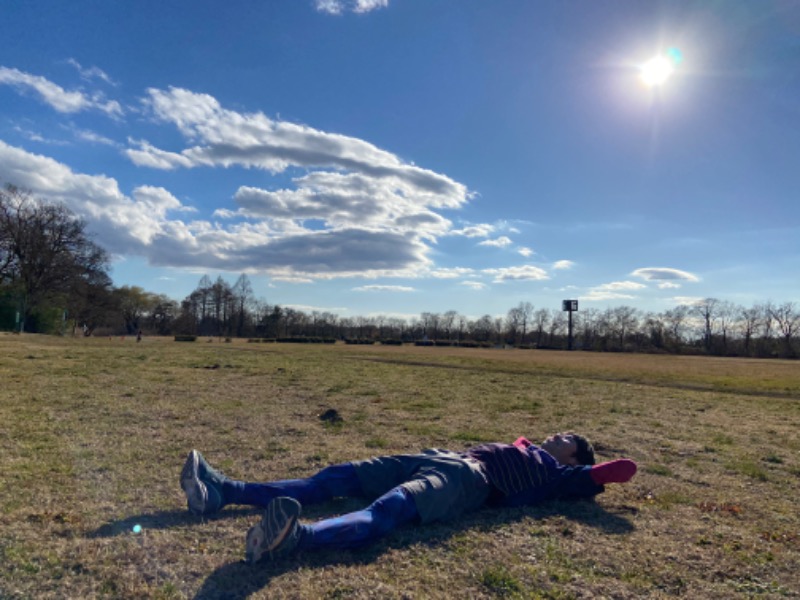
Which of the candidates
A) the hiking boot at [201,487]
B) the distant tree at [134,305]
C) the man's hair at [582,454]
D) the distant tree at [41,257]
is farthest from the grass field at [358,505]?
the distant tree at [134,305]

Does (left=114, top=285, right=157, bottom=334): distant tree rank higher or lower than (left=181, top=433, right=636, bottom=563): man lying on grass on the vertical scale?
higher

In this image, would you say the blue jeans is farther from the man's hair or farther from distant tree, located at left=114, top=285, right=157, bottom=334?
distant tree, located at left=114, top=285, right=157, bottom=334

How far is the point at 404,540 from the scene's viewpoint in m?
3.94

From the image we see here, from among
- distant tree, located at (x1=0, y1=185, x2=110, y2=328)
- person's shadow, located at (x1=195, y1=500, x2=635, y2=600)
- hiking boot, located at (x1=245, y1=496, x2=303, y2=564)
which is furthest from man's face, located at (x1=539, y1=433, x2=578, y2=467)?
distant tree, located at (x1=0, y1=185, x2=110, y2=328)

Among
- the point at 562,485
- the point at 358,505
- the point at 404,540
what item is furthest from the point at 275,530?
the point at 562,485

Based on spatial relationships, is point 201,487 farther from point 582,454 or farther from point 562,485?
point 582,454

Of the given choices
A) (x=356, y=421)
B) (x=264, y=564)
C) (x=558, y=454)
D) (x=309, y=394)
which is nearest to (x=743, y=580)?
(x=558, y=454)

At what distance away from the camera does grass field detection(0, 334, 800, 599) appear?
329cm

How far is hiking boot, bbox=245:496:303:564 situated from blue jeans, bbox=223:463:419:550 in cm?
15

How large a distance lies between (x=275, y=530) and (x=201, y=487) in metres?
1.20

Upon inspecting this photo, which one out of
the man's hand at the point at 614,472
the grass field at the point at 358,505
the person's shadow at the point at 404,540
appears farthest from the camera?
the man's hand at the point at 614,472

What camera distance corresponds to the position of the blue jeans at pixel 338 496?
361 cm

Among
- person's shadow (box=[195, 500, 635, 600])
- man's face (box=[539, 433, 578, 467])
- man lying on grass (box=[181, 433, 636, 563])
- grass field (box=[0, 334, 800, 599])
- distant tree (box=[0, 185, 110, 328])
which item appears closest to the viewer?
person's shadow (box=[195, 500, 635, 600])

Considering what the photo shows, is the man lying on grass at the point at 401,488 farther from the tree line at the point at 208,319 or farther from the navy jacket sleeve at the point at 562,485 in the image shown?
the tree line at the point at 208,319
